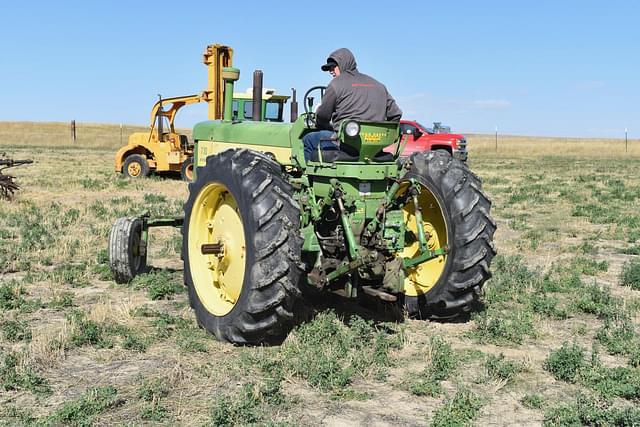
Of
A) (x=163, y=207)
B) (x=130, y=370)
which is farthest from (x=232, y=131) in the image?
(x=163, y=207)

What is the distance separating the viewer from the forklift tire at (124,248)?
6754mm

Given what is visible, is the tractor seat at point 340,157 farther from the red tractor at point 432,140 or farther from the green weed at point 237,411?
the red tractor at point 432,140

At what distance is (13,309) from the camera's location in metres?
5.94

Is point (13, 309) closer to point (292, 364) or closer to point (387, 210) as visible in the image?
point (292, 364)

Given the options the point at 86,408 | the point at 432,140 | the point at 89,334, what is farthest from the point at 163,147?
the point at 86,408

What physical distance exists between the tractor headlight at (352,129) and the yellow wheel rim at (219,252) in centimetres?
110

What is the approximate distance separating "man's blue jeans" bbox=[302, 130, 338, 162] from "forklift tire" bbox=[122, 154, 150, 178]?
13.9 metres

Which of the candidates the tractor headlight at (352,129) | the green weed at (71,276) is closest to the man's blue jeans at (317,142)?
the tractor headlight at (352,129)

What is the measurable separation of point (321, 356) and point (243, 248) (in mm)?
1146

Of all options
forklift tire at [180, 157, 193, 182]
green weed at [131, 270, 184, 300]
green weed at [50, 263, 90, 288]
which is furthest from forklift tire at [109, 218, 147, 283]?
forklift tire at [180, 157, 193, 182]

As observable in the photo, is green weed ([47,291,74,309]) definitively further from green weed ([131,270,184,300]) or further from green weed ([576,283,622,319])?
green weed ([576,283,622,319])

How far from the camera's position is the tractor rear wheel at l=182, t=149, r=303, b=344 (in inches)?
186

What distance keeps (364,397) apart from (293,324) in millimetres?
1416

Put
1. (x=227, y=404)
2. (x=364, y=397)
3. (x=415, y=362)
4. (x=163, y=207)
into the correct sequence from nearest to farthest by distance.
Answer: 1. (x=227, y=404)
2. (x=364, y=397)
3. (x=415, y=362)
4. (x=163, y=207)
